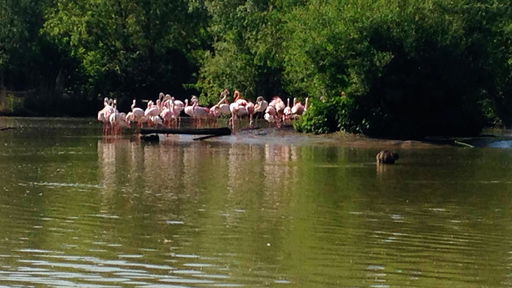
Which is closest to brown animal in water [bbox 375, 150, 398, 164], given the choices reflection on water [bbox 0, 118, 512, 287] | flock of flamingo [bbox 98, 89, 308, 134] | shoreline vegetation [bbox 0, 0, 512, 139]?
reflection on water [bbox 0, 118, 512, 287]

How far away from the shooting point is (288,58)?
37.8 meters

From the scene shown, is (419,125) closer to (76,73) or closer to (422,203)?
(422,203)

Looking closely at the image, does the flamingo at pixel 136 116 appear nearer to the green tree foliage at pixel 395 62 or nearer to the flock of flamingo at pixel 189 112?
the flock of flamingo at pixel 189 112

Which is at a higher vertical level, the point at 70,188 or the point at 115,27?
the point at 115,27

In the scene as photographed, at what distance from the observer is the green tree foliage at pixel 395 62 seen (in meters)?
33.6

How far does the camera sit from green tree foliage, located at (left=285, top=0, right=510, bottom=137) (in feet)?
110

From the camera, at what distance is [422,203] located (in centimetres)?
1812

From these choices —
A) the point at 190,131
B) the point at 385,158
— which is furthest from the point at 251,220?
the point at 190,131

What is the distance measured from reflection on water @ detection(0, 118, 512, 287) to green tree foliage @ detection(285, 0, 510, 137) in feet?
20.1

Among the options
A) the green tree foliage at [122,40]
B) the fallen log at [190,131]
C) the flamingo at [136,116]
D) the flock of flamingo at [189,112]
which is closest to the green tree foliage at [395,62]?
the flock of flamingo at [189,112]

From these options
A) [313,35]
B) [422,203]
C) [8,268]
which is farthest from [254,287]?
[313,35]

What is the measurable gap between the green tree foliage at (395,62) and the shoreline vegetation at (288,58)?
4cm

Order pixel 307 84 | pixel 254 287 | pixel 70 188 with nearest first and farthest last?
pixel 254 287 → pixel 70 188 → pixel 307 84

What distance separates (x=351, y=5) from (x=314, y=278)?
23980mm
